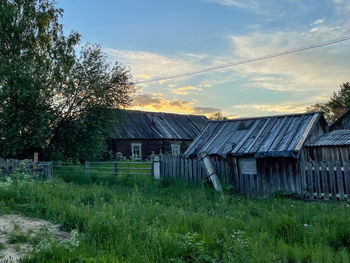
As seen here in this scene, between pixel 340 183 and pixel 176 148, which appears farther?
pixel 176 148

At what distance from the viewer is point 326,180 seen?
10.3 meters

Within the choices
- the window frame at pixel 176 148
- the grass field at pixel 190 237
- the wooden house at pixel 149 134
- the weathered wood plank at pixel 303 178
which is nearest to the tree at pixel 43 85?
the wooden house at pixel 149 134

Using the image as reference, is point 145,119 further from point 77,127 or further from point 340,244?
point 340,244

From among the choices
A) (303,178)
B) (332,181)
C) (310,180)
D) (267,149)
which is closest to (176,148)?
(267,149)

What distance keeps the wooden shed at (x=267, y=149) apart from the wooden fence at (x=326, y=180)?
1.03ft

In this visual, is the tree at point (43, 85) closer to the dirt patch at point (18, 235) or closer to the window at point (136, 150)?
the window at point (136, 150)

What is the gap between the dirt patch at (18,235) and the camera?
4596 millimetres

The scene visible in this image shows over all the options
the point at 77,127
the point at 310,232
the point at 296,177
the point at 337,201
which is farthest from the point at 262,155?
the point at 77,127

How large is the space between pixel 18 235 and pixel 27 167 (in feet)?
32.9

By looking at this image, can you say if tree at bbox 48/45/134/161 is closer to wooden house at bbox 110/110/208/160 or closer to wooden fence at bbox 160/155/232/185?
wooden house at bbox 110/110/208/160

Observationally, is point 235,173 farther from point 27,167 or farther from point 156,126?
point 156,126

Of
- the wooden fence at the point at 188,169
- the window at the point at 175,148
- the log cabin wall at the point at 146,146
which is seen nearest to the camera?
the wooden fence at the point at 188,169

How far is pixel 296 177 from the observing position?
11.0m

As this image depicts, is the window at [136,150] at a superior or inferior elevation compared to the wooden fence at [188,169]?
superior
